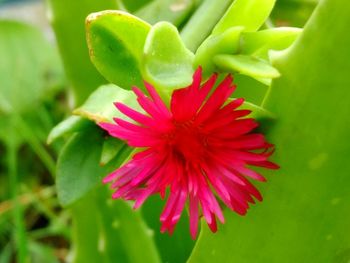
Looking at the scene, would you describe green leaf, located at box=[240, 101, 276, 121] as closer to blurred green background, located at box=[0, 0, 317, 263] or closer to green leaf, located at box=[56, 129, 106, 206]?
green leaf, located at box=[56, 129, 106, 206]

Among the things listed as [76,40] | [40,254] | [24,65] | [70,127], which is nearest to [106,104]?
[70,127]

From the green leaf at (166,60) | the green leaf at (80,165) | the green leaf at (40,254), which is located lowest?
the green leaf at (40,254)

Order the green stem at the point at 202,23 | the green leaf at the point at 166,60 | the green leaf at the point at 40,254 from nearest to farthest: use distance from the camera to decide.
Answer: the green leaf at the point at 166,60 < the green stem at the point at 202,23 < the green leaf at the point at 40,254

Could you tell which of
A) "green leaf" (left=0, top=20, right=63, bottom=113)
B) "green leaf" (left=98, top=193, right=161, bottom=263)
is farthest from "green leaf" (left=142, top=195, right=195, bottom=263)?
"green leaf" (left=0, top=20, right=63, bottom=113)

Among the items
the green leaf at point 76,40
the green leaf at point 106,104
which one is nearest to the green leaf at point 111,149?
the green leaf at point 106,104

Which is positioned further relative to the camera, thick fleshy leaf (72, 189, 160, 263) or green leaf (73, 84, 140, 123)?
thick fleshy leaf (72, 189, 160, 263)

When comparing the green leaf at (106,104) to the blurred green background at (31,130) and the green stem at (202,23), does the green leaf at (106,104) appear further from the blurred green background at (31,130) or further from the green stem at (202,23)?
the blurred green background at (31,130)
